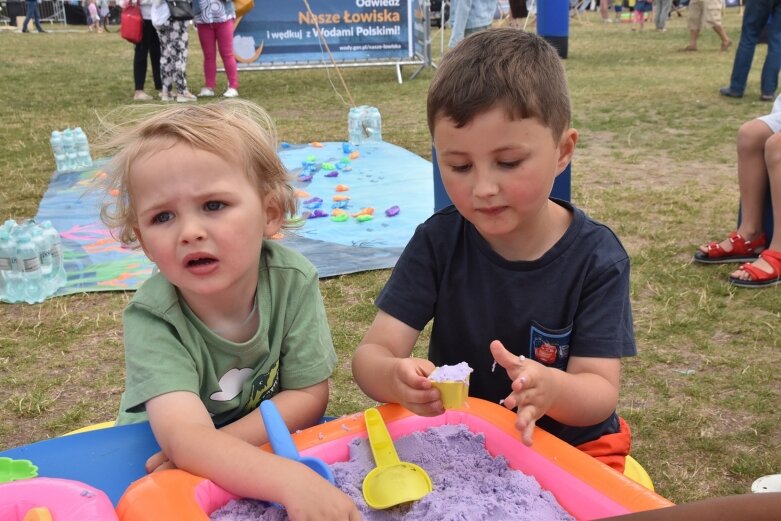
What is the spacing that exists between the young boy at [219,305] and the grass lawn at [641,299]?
78 centimetres

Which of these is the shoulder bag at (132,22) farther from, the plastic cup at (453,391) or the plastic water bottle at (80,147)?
the plastic cup at (453,391)

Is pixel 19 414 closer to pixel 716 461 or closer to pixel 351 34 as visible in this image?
pixel 716 461

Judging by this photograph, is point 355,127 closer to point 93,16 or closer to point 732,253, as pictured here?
point 732,253

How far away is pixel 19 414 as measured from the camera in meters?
2.20

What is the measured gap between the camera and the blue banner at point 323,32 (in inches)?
332

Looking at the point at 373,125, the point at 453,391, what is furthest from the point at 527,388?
the point at 373,125

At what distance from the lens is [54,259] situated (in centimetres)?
312

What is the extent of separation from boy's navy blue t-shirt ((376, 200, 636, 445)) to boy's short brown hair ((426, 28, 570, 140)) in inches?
9.3

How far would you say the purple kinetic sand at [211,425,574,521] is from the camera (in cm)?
111

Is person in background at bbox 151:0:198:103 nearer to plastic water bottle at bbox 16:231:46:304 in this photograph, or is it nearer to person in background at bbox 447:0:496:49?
person in background at bbox 447:0:496:49

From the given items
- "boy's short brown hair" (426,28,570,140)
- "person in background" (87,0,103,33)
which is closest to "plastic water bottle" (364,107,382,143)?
"boy's short brown hair" (426,28,570,140)

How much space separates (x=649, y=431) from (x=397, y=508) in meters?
1.17

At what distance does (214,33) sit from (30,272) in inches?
194

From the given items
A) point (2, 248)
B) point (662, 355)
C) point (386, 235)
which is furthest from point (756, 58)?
point (2, 248)
